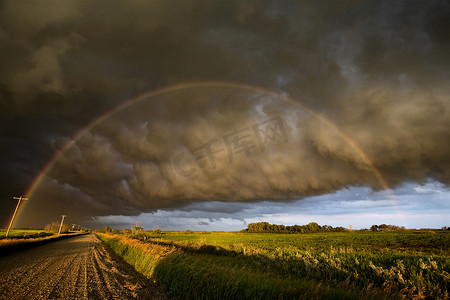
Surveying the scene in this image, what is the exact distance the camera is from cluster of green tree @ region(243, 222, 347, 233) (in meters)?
152

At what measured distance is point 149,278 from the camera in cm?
1286

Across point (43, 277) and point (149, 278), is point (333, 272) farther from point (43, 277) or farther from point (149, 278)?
point (43, 277)

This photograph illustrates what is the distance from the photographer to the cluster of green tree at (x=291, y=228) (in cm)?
15225

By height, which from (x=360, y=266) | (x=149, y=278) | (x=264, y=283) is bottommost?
(x=149, y=278)

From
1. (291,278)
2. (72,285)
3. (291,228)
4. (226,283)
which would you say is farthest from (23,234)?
(291,228)

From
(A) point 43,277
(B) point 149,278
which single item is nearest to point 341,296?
(B) point 149,278

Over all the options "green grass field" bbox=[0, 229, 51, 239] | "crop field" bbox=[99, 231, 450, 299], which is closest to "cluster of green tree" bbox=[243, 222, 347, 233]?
"green grass field" bbox=[0, 229, 51, 239]

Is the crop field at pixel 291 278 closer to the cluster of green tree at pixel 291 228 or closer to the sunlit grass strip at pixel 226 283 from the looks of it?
the sunlit grass strip at pixel 226 283

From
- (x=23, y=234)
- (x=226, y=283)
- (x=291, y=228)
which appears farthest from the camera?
(x=291, y=228)

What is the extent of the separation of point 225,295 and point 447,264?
1354cm

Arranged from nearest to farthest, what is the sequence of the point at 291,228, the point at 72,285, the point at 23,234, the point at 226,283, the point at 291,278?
the point at 226,283 → the point at 291,278 → the point at 72,285 → the point at 23,234 → the point at 291,228

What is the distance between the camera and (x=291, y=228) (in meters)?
159

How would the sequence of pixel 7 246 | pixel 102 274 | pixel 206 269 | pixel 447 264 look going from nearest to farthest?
pixel 206 269 → pixel 447 264 → pixel 102 274 → pixel 7 246

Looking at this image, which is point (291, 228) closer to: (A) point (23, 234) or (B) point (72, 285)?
(A) point (23, 234)
